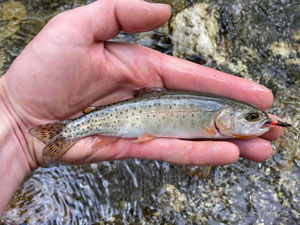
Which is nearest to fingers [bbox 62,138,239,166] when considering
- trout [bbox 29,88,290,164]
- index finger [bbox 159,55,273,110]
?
trout [bbox 29,88,290,164]

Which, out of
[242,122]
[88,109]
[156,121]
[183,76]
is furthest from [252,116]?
[88,109]

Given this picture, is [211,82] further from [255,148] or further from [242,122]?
[255,148]

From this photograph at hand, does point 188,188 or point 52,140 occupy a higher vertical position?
point 52,140

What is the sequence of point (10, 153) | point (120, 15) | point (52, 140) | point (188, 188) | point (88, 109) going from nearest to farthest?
1. point (120, 15)
2. point (10, 153)
3. point (52, 140)
4. point (88, 109)
5. point (188, 188)

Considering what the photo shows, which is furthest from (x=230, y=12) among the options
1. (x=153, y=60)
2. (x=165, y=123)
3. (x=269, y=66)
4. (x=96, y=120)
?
(x=96, y=120)

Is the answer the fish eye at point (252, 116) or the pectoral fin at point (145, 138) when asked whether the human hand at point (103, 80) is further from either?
the fish eye at point (252, 116)

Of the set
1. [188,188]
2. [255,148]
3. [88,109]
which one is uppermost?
[88,109]

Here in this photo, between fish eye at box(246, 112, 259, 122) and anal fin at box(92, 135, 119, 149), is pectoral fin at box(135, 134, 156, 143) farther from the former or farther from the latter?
fish eye at box(246, 112, 259, 122)

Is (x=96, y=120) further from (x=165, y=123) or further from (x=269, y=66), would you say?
(x=269, y=66)
